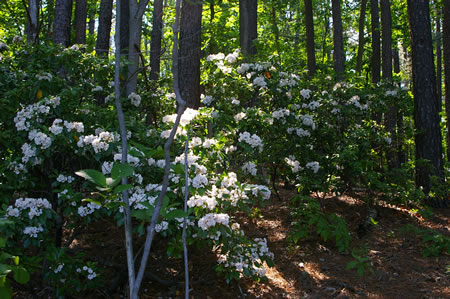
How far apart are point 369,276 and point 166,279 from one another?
223 cm

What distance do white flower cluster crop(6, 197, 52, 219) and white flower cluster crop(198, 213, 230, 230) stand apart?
4.01 ft

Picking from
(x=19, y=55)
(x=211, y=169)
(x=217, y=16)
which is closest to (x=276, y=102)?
(x=211, y=169)

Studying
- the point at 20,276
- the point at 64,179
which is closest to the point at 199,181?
the point at 64,179

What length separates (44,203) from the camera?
3.12 meters

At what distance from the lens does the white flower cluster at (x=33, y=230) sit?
301 centimetres

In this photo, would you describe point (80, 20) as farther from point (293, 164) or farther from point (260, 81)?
point (293, 164)

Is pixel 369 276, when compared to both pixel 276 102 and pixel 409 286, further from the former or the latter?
pixel 276 102

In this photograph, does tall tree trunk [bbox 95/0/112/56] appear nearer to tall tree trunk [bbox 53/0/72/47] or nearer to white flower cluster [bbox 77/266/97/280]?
tall tree trunk [bbox 53/0/72/47]

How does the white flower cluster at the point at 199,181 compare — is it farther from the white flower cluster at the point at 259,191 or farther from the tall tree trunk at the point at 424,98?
the tall tree trunk at the point at 424,98

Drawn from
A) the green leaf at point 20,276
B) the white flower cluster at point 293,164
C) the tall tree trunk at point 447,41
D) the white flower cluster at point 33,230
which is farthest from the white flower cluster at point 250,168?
the tall tree trunk at point 447,41

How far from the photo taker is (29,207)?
3078 mm

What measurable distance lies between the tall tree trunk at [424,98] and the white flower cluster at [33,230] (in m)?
5.75

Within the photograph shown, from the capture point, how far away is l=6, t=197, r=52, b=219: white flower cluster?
300 cm

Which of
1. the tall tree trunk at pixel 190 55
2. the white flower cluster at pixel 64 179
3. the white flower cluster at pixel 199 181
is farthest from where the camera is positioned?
the tall tree trunk at pixel 190 55
